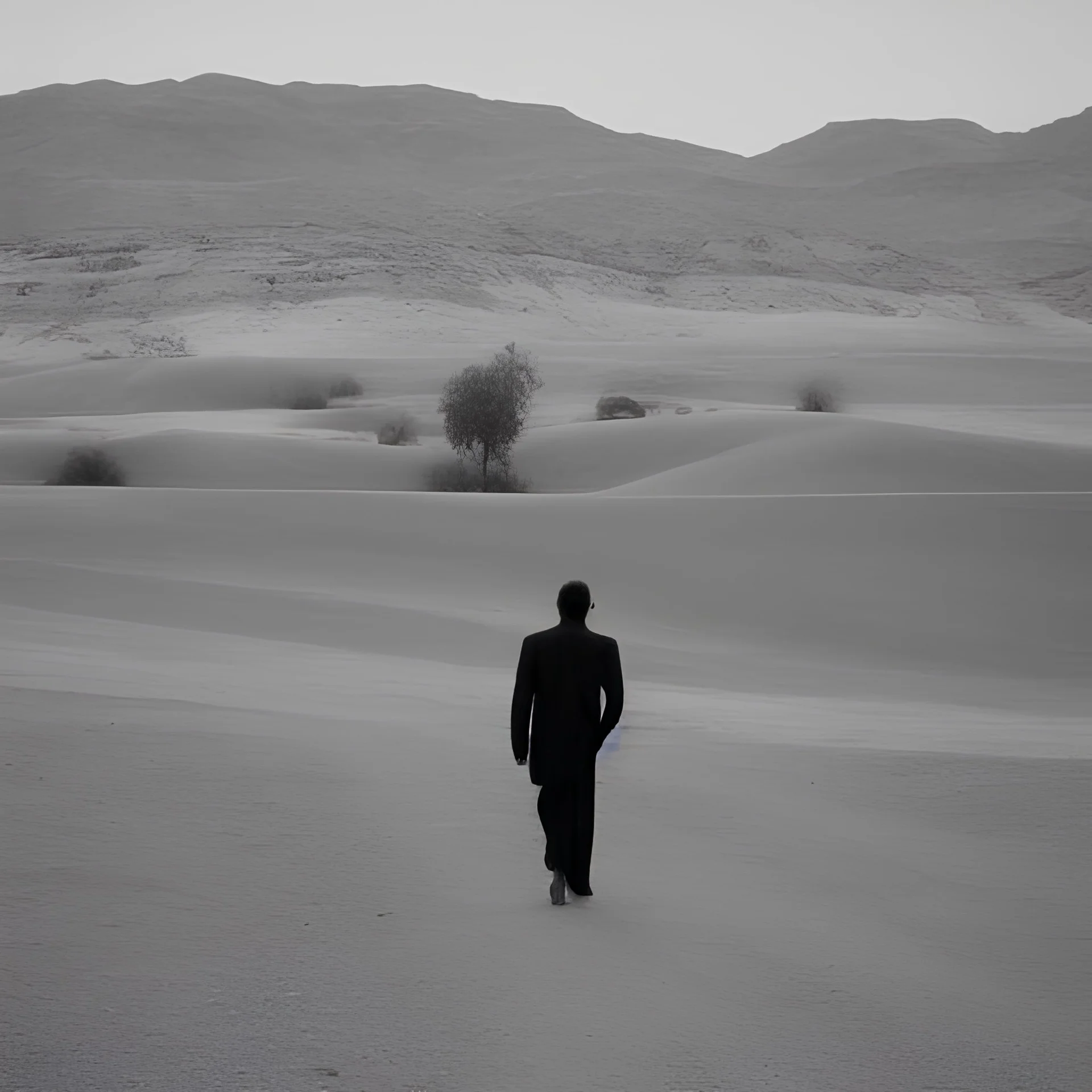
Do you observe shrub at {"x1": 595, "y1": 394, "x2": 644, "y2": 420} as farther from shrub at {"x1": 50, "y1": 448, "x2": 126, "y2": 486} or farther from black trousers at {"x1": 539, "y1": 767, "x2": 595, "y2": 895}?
black trousers at {"x1": 539, "y1": 767, "x2": 595, "y2": 895}

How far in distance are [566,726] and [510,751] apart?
123 inches

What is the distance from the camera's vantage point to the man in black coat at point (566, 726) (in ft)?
19.0

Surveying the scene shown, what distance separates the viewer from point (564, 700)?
583 centimetres

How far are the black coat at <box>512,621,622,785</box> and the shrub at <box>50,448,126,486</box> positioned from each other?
109ft

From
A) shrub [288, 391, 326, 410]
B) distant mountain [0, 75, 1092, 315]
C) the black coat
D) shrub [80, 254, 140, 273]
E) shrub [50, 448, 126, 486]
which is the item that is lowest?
shrub [50, 448, 126, 486]

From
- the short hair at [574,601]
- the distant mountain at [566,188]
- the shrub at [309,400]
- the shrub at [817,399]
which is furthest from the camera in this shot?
the distant mountain at [566,188]

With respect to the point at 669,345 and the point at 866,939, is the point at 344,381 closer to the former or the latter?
the point at 669,345

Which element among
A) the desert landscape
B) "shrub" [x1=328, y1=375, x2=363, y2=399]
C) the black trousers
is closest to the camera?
the desert landscape

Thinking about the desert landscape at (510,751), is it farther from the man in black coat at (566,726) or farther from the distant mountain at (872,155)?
the distant mountain at (872,155)

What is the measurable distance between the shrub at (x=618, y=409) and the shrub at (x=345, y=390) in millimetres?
10882

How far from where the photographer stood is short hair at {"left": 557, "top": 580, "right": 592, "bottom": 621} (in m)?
5.88

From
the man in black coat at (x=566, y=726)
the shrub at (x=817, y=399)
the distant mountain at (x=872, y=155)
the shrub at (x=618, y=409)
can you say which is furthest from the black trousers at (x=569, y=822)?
the distant mountain at (x=872, y=155)

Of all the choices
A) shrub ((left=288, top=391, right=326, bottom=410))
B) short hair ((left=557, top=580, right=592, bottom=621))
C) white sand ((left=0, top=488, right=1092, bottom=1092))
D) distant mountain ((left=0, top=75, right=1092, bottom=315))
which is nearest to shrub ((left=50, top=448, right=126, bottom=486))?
shrub ((left=288, top=391, right=326, bottom=410))

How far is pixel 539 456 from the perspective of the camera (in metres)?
42.4
